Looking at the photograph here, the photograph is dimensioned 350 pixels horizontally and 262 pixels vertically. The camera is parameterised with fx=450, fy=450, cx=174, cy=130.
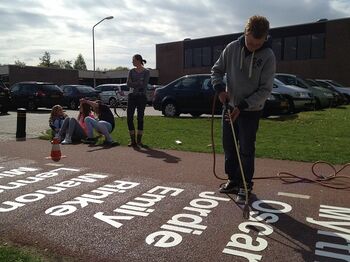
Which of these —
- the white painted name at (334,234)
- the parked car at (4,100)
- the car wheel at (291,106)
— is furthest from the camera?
the parked car at (4,100)

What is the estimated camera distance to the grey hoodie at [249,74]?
16.4ft

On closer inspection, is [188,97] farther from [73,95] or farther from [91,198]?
[73,95]

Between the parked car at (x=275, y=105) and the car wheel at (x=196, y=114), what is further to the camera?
the car wheel at (x=196, y=114)

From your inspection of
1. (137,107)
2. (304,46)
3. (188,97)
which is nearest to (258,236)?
(137,107)

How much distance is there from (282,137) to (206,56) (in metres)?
44.0

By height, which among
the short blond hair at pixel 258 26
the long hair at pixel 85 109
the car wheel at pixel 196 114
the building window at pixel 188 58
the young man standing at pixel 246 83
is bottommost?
the car wheel at pixel 196 114

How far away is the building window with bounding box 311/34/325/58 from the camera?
142 ft

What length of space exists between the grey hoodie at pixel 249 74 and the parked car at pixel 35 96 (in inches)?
831

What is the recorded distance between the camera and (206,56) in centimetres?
5356

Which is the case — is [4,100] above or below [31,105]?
above

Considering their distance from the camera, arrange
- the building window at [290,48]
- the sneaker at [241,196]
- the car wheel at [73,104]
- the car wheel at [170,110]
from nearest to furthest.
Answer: the sneaker at [241,196] → the car wheel at [170,110] → the car wheel at [73,104] → the building window at [290,48]

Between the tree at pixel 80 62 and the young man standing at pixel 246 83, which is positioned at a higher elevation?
the tree at pixel 80 62

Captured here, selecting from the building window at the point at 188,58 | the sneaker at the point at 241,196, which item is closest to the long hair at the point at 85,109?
the sneaker at the point at 241,196

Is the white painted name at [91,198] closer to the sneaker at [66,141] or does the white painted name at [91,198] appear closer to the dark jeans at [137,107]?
the dark jeans at [137,107]
